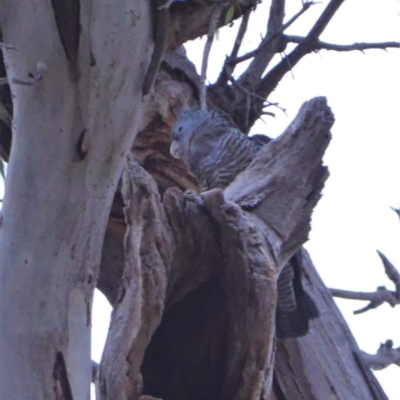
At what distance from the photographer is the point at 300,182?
1.85m

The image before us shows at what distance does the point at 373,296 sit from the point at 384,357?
0.79ft

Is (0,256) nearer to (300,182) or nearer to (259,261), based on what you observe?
(259,261)

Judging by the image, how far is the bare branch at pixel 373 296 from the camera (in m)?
2.82

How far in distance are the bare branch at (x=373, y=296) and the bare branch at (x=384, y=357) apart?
0.15 m

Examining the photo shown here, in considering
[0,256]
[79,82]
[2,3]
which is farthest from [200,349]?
[2,3]

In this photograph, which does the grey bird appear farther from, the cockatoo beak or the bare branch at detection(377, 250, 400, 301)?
the bare branch at detection(377, 250, 400, 301)

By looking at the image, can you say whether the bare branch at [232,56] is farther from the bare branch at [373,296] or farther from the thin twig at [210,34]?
the bare branch at [373,296]

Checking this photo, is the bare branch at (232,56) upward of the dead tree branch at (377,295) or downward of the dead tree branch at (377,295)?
upward

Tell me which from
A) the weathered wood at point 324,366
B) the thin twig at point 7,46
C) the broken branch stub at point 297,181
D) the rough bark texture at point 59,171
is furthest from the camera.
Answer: the weathered wood at point 324,366

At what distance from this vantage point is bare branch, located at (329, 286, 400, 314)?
→ 2824 millimetres

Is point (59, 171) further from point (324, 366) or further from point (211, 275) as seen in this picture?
point (324, 366)

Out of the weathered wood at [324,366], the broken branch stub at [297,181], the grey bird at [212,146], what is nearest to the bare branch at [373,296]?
the weathered wood at [324,366]

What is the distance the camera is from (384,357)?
9.07 ft

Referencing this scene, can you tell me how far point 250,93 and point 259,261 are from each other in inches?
49.4
